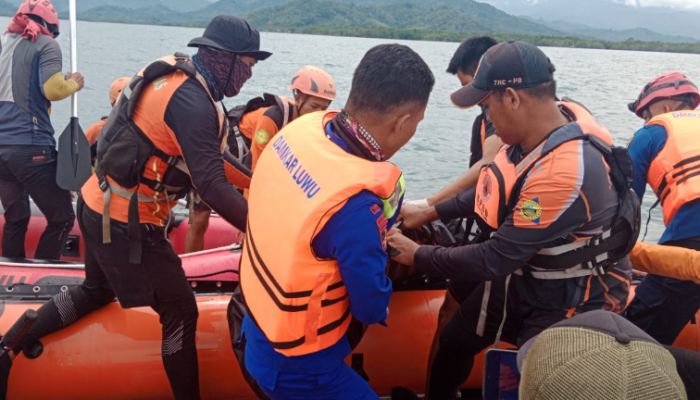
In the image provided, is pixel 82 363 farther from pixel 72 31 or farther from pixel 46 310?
pixel 72 31

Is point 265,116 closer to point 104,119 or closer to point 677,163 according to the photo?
point 104,119

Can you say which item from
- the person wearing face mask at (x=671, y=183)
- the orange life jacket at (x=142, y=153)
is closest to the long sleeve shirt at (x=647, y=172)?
the person wearing face mask at (x=671, y=183)

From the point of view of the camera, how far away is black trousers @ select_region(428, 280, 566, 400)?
2297 mm

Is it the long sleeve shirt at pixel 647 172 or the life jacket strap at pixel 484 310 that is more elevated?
the long sleeve shirt at pixel 647 172

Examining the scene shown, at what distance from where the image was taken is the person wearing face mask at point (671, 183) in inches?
116

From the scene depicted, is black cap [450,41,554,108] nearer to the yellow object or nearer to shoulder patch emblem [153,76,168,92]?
shoulder patch emblem [153,76,168,92]

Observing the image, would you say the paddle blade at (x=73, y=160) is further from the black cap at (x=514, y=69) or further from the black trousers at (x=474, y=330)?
the black cap at (x=514, y=69)

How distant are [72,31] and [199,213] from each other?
8.79 ft

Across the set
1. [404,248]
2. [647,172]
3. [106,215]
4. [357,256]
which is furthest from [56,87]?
[647,172]

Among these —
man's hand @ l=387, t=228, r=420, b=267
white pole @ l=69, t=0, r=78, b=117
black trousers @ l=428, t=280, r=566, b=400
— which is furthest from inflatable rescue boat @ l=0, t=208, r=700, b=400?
white pole @ l=69, t=0, r=78, b=117

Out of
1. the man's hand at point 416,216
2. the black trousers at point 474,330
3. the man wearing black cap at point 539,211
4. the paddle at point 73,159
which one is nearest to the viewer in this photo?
the man wearing black cap at point 539,211

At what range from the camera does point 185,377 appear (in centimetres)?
271

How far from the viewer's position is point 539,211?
2.05m

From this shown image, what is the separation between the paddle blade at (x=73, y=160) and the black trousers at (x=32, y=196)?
7 centimetres
